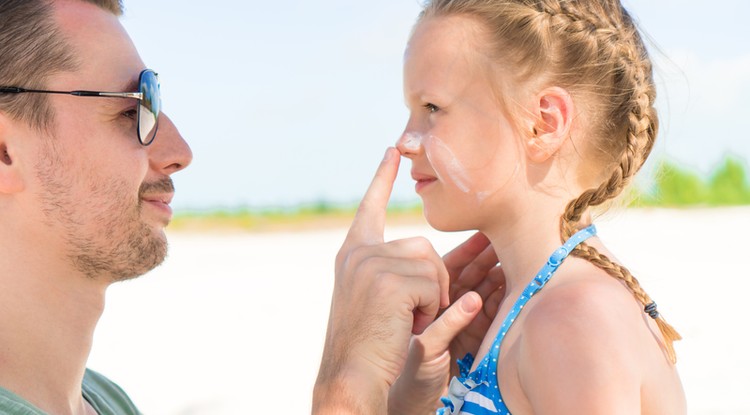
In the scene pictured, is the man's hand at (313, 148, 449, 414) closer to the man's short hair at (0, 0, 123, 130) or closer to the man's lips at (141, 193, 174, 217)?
the man's lips at (141, 193, 174, 217)

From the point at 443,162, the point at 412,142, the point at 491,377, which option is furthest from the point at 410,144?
the point at 491,377

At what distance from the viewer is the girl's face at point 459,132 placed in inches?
97.2

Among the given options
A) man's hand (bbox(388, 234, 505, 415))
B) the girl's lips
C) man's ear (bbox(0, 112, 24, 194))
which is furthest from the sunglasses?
man's hand (bbox(388, 234, 505, 415))

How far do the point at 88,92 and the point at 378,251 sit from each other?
115cm

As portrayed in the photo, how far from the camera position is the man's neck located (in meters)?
2.61

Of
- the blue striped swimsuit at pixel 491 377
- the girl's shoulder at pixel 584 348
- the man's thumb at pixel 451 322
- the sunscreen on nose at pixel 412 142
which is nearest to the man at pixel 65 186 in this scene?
the sunscreen on nose at pixel 412 142

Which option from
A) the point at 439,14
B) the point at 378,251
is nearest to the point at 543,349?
the point at 378,251

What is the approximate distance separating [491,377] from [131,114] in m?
1.54

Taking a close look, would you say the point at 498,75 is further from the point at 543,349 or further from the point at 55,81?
the point at 55,81

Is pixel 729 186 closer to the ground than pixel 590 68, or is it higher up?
closer to the ground

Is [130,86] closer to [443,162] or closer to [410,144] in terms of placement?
[410,144]

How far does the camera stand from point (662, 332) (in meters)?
2.36

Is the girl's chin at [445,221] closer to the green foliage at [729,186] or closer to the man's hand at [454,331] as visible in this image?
the man's hand at [454,331]

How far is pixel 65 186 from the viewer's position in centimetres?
278
